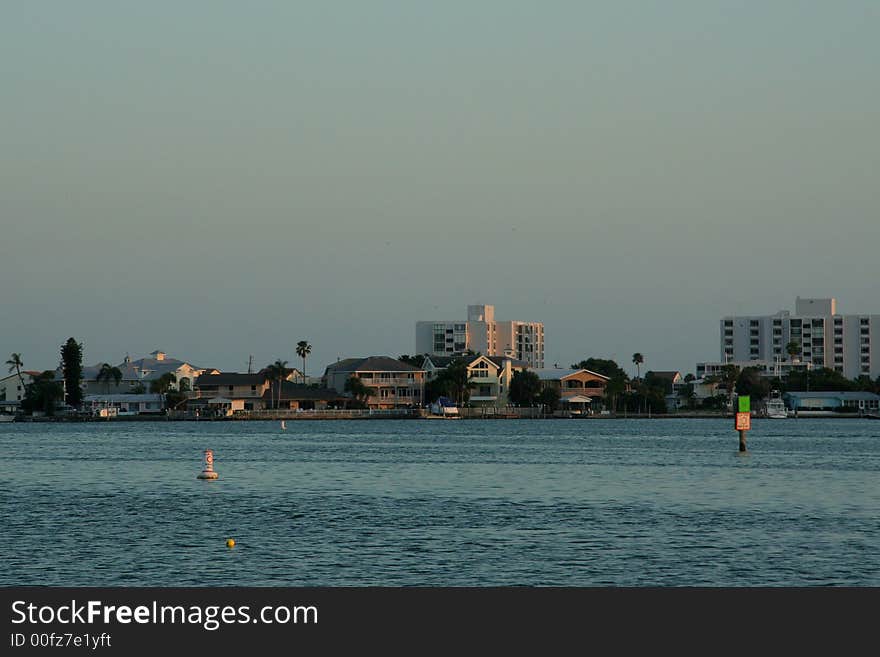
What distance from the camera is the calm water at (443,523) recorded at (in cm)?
3625

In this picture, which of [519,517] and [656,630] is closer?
[656,630]

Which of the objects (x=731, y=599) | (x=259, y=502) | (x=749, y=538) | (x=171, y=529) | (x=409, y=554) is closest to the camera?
(x=731, y=599)

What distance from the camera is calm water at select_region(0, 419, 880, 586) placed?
119ft

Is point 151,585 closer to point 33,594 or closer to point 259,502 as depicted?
point 33,594

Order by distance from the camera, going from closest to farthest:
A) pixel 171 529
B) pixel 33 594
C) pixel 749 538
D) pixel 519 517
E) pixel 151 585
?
pixel 33 594 → pixel 151 585 → pixel 749 538 → pixel 171 529 → pixel 519 517

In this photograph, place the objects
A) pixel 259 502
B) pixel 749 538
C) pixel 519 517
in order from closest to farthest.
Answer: pixel 749 538, pixel 519 517, pixel 259 502

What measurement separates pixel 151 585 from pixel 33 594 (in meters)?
8.00

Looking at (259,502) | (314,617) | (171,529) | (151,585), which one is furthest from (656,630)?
(259,502)

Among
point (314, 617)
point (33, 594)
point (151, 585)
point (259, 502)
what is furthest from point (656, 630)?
point (259, 502)

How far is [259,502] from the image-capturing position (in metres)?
58.3

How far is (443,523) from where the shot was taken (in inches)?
1914

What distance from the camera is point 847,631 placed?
22734 mm

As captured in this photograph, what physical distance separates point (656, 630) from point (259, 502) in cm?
3693

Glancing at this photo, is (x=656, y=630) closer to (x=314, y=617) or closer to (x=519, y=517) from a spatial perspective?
(x=314, y=617)
